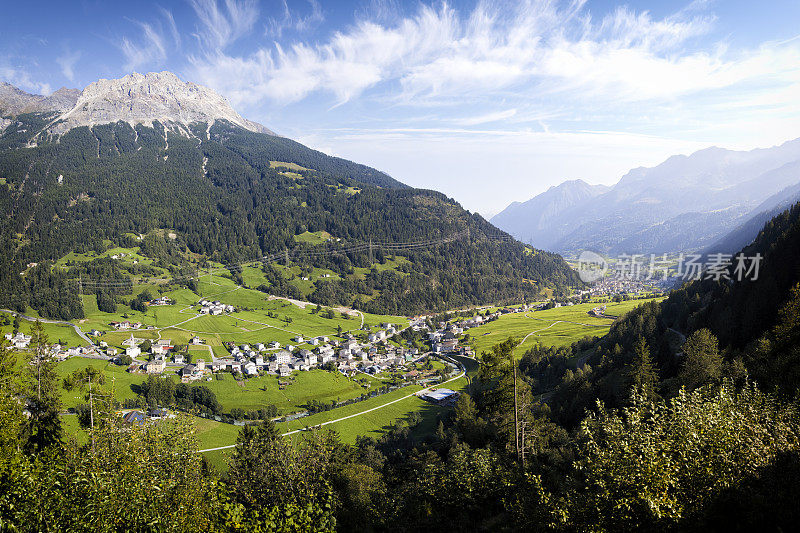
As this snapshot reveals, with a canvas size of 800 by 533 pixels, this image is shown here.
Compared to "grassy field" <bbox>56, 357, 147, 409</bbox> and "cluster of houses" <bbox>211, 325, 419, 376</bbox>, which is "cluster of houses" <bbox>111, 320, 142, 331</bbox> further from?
"cluster of houses" <bbox>211, 325, 419, 376</bbox>

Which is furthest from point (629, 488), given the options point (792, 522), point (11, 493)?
point (11, 493)

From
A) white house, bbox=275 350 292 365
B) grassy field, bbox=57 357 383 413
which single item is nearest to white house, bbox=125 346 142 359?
grassy field, bbox=57 357 383 413

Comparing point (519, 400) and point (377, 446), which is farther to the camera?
point (377, 446)

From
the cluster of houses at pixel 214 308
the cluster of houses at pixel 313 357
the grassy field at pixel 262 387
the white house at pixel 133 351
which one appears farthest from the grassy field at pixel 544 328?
the white house at pixel 133 351

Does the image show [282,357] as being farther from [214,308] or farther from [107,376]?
[214,308]

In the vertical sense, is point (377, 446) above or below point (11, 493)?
below

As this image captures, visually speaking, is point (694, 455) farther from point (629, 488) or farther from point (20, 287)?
point (20, 287)
